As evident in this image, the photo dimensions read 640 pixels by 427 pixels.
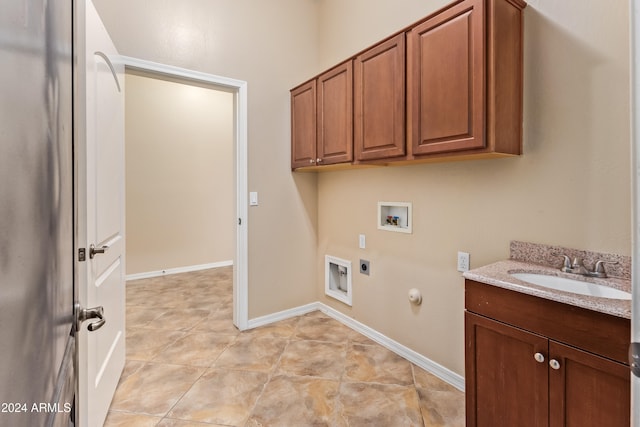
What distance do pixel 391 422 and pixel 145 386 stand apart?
59.1 inches

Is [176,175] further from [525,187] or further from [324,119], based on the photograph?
[525,187]

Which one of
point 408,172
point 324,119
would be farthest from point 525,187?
point 324,119

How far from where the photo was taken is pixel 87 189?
1.32 m

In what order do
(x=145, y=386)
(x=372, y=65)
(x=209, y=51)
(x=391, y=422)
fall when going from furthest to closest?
1. (x=209, y=51)
2. (x=372, y=65)
3. (x=145, y=386)
4. (x=391, y=422)

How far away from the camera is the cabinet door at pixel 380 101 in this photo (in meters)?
1.87

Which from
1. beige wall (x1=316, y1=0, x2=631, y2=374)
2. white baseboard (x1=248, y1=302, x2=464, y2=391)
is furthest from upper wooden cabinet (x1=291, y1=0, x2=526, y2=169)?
white baseboard (x1=248, y1=302, x2=464, y2=391)

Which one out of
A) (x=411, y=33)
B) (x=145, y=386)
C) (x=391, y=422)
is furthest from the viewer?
(x=145, y=386)

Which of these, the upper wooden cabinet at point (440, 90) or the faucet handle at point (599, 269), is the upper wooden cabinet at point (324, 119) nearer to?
the upper wooden cabinet at point (440, 90)

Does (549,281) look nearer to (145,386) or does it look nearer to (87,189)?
(87,189)

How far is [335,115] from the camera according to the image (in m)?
2.40

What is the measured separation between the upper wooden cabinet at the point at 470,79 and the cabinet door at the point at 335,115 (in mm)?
603

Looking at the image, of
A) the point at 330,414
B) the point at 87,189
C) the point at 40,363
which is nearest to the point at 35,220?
the point at 40,363

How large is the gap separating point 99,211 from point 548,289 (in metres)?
2.01

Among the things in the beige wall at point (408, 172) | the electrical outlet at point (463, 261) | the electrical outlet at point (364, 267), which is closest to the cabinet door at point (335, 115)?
the beige wall at point (408, 172)
